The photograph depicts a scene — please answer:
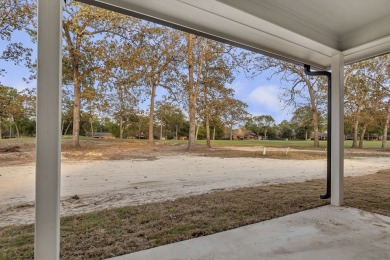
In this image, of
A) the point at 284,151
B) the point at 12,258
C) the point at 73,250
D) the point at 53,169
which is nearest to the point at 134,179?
the point at 73,250

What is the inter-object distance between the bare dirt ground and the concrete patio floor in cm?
108

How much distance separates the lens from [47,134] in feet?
4.19

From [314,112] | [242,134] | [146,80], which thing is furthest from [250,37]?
[314,112]

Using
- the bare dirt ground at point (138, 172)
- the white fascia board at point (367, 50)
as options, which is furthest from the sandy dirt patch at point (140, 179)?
the white fascia board at point (367, 50)

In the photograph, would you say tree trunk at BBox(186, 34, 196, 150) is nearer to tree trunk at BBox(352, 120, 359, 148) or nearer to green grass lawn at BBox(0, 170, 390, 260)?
green grass lawn at BBox(0, 170, 390, 260)

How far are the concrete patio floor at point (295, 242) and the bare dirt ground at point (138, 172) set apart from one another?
1.08 m

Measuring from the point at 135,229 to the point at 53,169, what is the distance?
114 cm

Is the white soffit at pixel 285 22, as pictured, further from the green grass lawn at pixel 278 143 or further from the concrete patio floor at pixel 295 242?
the concrete patio floor at pixel 295 242

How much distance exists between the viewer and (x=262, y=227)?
2189mm

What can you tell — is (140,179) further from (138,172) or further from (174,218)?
(174,218)

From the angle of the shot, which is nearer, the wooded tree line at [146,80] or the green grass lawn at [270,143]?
the wooded tree line at [146,80]

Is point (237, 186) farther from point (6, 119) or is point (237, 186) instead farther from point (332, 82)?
point (6, 119)

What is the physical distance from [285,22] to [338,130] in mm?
1668

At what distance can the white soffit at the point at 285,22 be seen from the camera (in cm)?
165
